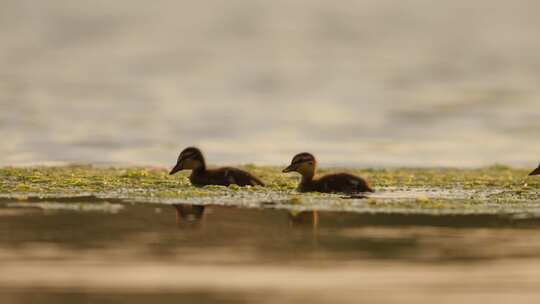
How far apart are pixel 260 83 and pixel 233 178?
81.7 ft

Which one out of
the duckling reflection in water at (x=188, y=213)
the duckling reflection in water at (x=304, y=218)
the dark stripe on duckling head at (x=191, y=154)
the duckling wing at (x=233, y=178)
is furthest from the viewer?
the dark stripe on duckling head at (x=191, y=154)

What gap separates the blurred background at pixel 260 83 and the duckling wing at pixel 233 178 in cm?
718

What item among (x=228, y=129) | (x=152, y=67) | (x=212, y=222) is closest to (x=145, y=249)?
(x=212, y=222)

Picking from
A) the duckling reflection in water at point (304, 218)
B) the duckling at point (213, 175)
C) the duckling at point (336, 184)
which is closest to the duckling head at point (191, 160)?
the duckling at point (213, 175)

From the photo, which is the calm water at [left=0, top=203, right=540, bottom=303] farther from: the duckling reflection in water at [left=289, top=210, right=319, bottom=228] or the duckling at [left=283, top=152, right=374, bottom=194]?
the duckling at [left=283, top=152, right=374, bottom=194]

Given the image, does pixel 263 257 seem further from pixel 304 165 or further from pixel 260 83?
pixel 260 83

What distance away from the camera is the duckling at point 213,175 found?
19969 millimetres

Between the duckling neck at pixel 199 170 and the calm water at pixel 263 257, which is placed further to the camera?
the duckling neck at pixel 199 170

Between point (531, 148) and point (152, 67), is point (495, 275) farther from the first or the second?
point (152, 67)

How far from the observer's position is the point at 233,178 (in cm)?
2008

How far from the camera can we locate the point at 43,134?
31594 millimetres

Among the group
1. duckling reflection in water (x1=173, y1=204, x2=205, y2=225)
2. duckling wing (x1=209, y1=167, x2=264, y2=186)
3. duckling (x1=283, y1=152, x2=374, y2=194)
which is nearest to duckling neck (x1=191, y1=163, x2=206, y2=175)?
duckling wing (x1=209, y1=167, x2=264, y2=186)

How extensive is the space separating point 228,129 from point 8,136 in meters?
5.41

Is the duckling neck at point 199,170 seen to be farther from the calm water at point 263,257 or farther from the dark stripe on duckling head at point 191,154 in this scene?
the calm water at point 263,257
